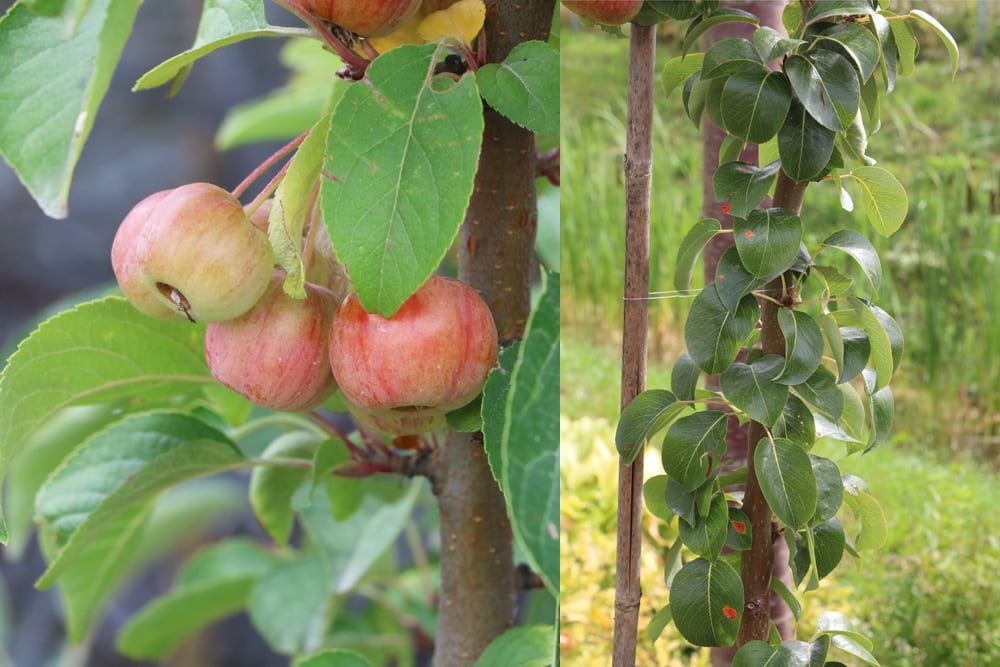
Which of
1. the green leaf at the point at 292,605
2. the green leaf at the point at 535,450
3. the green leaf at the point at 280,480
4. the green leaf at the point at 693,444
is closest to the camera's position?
the green leaf at the point at 535,450

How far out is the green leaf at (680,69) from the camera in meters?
0.35

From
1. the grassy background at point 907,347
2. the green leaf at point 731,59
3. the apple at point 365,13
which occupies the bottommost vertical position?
the grassy background at point 907,347

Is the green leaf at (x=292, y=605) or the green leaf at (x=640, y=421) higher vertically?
the green leaf at (x=640, y=421)

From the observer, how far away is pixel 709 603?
36 centimetres

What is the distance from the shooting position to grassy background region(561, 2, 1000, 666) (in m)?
0.50

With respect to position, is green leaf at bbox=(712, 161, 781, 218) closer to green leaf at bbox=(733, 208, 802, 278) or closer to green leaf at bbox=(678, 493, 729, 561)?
green leaf at bbox=(733, 208, 802, 278)

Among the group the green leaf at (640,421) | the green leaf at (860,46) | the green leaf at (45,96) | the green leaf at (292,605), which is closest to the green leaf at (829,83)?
the green leaf at (860,46)

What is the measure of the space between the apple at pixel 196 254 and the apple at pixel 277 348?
0.4 inches

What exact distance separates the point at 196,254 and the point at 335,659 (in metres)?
0.22

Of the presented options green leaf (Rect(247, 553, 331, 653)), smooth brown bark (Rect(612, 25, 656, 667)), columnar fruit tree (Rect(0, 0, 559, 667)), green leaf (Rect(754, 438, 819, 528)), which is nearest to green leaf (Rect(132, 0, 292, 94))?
columnar fruit tree (Rect(0, 0, 559, 667))

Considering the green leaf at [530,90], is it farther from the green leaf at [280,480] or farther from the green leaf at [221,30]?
the green leaf at [280,480]

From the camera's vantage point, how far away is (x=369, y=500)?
2.02ft

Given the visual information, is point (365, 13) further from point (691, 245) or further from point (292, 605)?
point (292, 605)

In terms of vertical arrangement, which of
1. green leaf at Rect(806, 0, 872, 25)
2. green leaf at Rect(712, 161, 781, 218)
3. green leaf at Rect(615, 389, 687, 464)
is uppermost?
green leaf at Rect(806, 0, 872, 25)
